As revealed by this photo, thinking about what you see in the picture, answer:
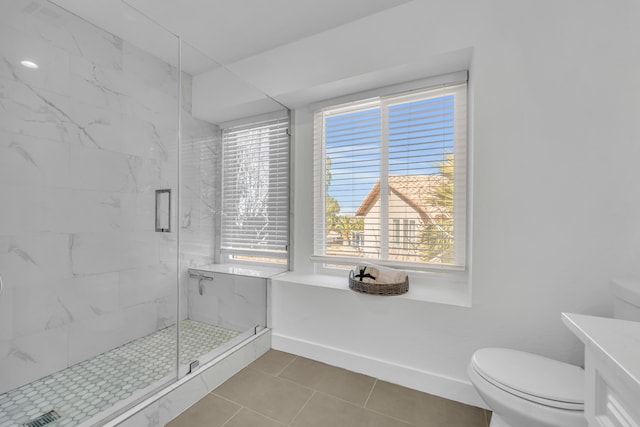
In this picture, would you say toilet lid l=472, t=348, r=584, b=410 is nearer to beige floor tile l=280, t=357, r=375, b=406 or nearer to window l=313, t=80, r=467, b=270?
window l=313, t=80, r=467, b=270

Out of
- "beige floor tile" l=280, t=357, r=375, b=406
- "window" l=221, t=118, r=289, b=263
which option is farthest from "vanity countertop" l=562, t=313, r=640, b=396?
"window" l=221, t=118, r=289, b=263

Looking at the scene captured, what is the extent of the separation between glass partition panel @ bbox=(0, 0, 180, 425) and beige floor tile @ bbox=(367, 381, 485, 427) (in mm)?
1253

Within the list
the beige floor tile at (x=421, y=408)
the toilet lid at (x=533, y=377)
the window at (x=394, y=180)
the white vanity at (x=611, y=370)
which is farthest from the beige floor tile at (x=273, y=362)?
the white vanity at (x=611, y=370)

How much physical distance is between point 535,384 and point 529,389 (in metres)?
0.05

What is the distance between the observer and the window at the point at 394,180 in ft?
6.13

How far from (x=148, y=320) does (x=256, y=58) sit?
2290mm

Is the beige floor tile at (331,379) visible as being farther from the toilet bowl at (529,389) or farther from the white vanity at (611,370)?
the white vanity at (611,370)

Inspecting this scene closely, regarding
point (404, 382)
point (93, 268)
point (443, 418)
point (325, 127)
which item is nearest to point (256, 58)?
point (325, 127)

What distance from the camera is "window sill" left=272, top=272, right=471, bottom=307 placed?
1.68 m

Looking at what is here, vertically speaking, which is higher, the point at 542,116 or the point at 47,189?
the point at 542,116

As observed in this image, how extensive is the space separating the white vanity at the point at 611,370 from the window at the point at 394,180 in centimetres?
97

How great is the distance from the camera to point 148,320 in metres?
2.08

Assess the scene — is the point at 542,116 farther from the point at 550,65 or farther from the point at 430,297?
the point at 430,297

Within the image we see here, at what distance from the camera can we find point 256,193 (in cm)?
239
